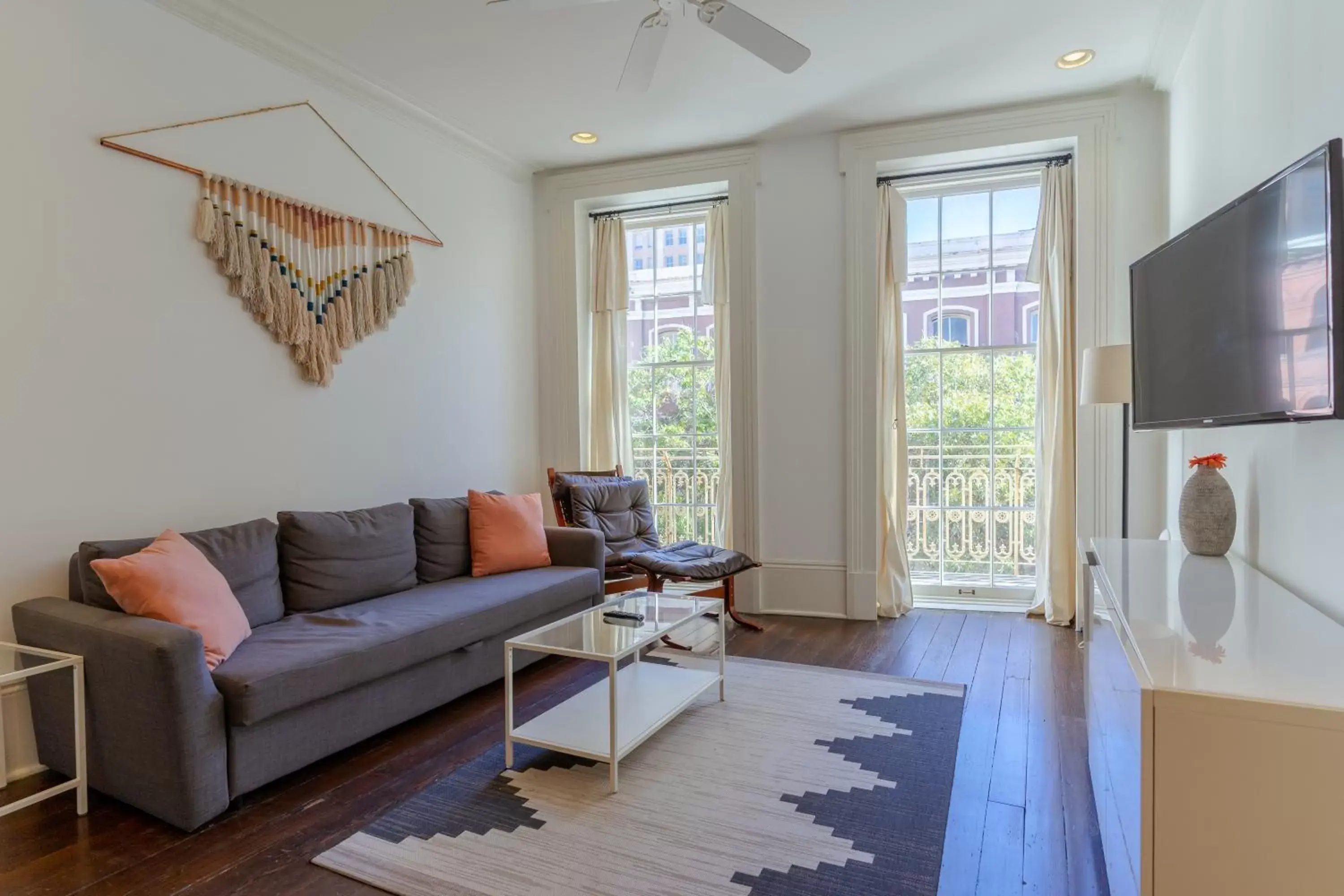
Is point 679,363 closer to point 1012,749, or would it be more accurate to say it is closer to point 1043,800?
point 1012,749

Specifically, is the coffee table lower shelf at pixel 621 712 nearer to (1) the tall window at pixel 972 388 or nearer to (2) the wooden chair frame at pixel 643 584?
(2) the wooden chair frame at pixel 643 584

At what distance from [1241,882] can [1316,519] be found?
1113 millimetres

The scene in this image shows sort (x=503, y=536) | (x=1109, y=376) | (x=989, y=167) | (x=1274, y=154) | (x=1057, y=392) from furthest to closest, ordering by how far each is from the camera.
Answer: (x=989, y=167)
(x=1057, y=392)
(x=503, y=536)
(x=1109, y=376)
(x=1274, y=154)

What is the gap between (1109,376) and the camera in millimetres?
3342

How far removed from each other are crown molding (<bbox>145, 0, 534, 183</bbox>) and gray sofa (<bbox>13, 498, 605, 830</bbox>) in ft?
6.57

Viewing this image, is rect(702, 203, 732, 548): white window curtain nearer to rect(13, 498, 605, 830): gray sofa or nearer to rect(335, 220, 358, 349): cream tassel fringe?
rect(13, 498, 605, 830): gray sofa

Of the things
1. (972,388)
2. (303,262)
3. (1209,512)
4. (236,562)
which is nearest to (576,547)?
(236,562)

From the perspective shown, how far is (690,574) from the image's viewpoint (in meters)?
3.93

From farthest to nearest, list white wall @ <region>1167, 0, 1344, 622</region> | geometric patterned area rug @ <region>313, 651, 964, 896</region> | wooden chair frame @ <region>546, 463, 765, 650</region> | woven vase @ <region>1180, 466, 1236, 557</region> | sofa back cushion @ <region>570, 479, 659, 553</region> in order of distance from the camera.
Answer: sofa back cushion @ <region>570, 479, 659, 553</region> → wooden chair frame @ <region>546, 463, 765, 650</region> → woven vase @ <region>1180, 466, 1236, 557</region> → geometric patterned area rug @ <region>313, 651, 964, 896</region> → white wall @ <region>1167, 0, 1344, 622</region>

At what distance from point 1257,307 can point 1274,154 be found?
57 centimetres

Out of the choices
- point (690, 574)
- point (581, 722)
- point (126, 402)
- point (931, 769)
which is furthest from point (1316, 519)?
point (126, 402)

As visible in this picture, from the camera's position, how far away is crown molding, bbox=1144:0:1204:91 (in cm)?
305

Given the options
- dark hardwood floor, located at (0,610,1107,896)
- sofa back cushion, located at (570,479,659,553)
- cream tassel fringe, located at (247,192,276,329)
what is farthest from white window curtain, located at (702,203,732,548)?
cream tassel fringe, located at (247,192,276,329)

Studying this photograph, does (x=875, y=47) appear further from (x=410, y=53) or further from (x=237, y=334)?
(x=237, y=334)
